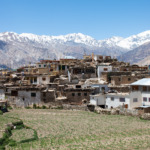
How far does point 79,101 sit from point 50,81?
1365cm

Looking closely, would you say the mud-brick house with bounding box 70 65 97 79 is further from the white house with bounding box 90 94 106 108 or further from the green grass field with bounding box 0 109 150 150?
the green grass field with bounding box 0 109 150 150

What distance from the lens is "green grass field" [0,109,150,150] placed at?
31.2 meters

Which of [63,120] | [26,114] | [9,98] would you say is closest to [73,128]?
[63,120]

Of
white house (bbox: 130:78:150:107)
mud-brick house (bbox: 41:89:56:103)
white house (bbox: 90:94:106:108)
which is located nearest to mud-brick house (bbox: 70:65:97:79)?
mud-brick house (bbox: 41:89:56:103)

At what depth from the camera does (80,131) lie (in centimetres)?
3781

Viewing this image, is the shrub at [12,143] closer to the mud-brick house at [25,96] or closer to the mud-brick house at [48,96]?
the mud-brick house at [48,96]

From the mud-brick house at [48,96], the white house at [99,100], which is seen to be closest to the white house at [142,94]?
the white house at [99,100]

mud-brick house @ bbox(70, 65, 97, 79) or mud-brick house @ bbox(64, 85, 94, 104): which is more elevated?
mud-brick house @ bbox(70, 65, 97, 79)

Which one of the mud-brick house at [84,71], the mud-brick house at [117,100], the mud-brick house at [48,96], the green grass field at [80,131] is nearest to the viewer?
the green grass field at [80,131]

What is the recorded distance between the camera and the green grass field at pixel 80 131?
31219 millimetres

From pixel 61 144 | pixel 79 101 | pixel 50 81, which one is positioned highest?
pixel 50 81

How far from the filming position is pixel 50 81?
6881 centimetres

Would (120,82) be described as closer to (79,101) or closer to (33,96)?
(79,101)

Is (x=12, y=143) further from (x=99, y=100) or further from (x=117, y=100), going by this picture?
(x=99, y=100)
